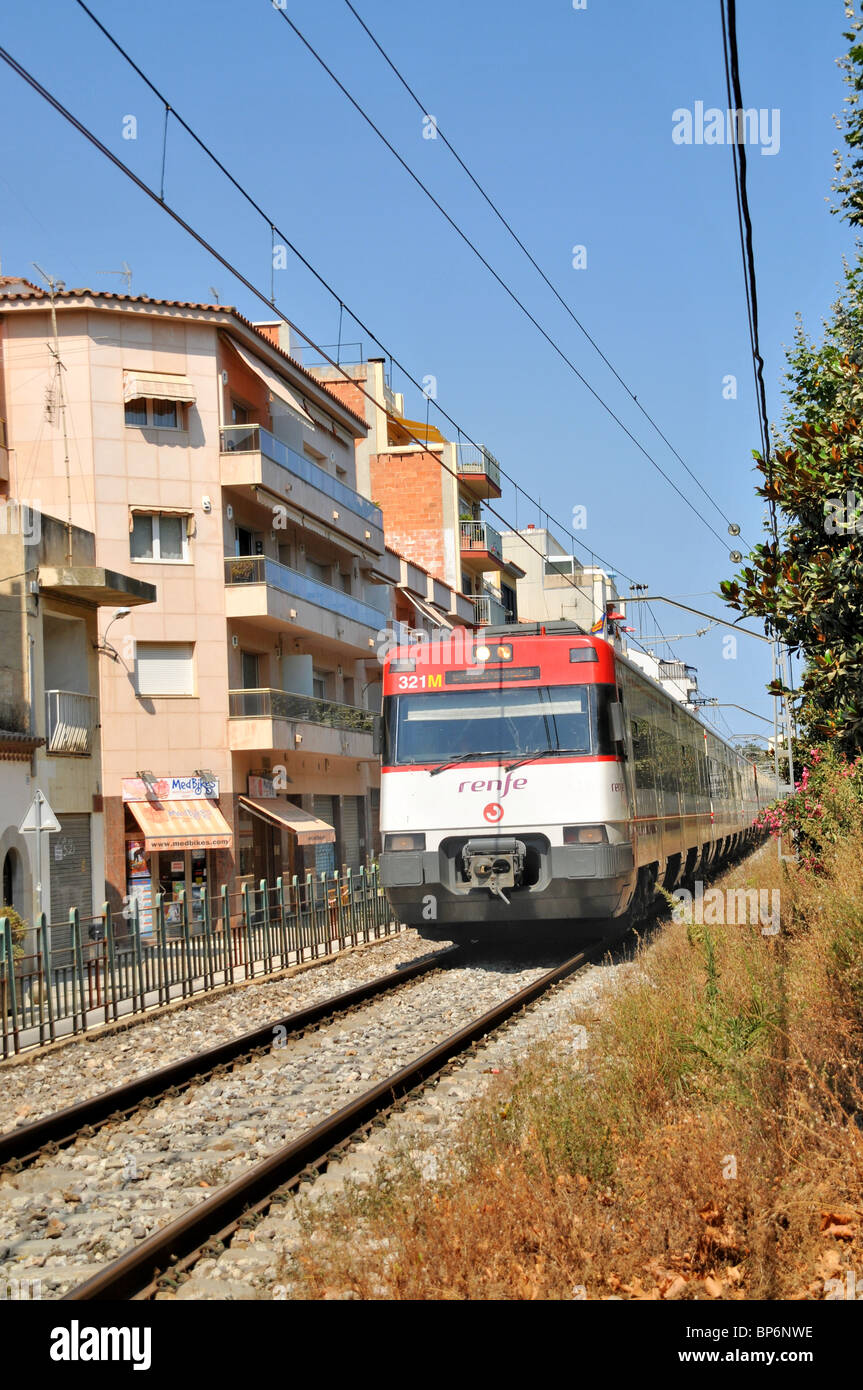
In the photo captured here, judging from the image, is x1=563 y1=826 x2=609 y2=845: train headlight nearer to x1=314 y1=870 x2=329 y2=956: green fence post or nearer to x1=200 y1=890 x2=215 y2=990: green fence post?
x1=200 y1=890 x2=215 y2=990: green fence post

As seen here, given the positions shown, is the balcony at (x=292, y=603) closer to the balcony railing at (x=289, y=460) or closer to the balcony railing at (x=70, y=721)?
the balcony railing at (x=289, y=460)

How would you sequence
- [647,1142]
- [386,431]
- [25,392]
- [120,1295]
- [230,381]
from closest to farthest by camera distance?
[120,1295] → [647,1142] → [25,392] → [230,381] → [386,431]

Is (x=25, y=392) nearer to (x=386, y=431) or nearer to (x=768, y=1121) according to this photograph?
(x=386, y=431)

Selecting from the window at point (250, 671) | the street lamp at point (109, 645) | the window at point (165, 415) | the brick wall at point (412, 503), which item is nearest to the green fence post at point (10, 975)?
the street lamp at point (109, 645)

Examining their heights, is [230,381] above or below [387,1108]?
A: above

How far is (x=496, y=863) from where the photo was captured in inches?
602

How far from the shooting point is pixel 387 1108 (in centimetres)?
906

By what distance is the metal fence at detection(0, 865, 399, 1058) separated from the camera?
13.5 meters

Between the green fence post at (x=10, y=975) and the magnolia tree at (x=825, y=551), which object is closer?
the magnolia tree at (x=825, y=551)

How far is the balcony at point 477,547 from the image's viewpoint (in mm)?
52500

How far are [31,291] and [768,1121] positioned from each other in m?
30.0

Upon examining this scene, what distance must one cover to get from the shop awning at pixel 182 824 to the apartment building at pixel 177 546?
0.15 feet

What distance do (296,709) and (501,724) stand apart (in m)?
19.3

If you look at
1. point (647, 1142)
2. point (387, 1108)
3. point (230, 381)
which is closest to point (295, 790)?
point (230, 381)
